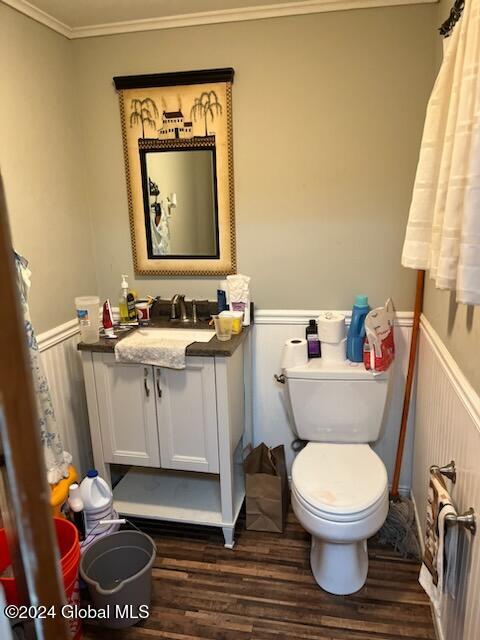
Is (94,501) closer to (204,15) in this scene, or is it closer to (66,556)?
(66,556)

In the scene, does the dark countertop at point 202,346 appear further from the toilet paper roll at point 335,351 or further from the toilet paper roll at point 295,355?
the toilet paper roll at point 335,351

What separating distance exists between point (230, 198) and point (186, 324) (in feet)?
2.08

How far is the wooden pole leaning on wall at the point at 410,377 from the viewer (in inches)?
82.3

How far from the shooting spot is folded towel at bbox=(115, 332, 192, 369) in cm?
192

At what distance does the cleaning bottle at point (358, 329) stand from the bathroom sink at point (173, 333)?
0.63 meters

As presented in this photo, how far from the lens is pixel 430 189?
4.63ft

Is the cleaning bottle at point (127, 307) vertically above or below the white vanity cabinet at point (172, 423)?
above

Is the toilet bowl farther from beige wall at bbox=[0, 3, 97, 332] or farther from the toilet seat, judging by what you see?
beige wall at bbox=[0, 3, 97, 332]

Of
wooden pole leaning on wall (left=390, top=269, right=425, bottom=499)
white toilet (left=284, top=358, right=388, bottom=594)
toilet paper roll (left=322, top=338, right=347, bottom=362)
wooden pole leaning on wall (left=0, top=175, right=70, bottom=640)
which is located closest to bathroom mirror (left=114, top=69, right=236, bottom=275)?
toilet paper roll (left=322, top=338, right=347, bottom=362)

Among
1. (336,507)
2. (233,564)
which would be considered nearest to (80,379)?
(233,564)

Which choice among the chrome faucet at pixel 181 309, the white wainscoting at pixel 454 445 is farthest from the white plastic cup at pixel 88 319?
the white wainscoting at pixel 454 445

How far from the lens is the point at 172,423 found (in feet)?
6.79

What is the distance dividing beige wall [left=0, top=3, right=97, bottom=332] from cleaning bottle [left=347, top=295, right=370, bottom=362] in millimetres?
1314

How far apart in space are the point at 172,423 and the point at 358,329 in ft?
3.03
